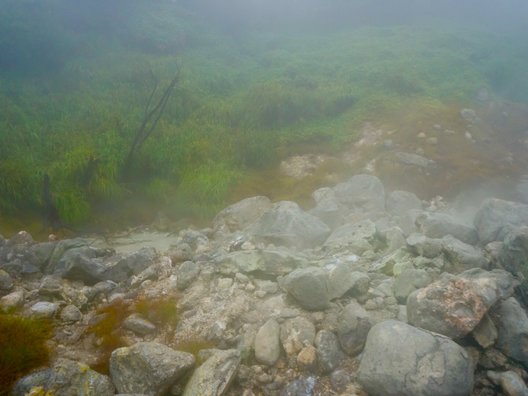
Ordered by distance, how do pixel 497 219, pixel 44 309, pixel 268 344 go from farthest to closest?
1. pixel 497 219
2. pixel 44 309
3. pixel 268 344

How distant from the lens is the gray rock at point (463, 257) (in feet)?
20.4

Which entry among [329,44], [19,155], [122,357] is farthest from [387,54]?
[122,357]

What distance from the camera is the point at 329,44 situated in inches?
1180

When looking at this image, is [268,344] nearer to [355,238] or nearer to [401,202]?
[355,238]

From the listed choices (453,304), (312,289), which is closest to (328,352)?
(312,289)

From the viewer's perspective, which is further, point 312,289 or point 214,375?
point 312,289

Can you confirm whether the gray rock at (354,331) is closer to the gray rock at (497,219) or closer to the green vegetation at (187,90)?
the gray rock at (497,219)

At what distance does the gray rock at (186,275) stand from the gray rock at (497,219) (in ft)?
18.8

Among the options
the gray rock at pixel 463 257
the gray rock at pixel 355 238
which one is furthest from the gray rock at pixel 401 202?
the gray rock at pixel 463 257

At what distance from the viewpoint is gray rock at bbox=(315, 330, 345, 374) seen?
486 cm

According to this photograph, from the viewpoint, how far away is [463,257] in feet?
20.5

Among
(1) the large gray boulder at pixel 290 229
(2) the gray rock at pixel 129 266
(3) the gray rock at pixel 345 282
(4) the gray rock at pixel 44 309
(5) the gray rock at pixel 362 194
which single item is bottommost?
(5) the gray rock at pixel 362 194

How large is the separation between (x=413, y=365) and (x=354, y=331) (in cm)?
94

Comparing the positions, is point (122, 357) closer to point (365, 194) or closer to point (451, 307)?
point (451, 307)
